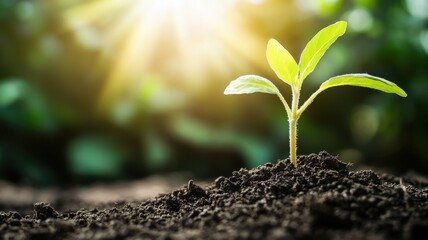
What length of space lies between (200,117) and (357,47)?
1.51 m

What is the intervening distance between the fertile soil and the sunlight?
3.29 m

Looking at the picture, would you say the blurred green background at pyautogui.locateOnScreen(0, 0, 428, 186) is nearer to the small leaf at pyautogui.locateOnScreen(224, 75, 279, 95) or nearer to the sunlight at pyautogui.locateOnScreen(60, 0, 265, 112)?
the sunlight at pyautogui.locateOnScreen(60, 0, 265, 112)

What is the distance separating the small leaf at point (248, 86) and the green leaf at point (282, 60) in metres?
0.07

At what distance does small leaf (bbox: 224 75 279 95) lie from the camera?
152cm

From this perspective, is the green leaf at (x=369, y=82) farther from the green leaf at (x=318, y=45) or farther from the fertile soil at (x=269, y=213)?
the fertile soil at (x=269, y=213)

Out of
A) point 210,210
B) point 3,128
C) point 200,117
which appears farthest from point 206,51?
point 210,210

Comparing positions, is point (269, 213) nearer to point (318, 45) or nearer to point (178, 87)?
point (318, 45)

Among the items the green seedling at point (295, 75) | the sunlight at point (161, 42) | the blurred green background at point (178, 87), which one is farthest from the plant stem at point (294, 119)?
the sunlight at point (161, 42)

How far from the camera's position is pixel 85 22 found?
4.96 m

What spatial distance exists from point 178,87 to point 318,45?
343cm

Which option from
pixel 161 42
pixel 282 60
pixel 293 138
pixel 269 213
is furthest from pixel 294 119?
pixel 161 42

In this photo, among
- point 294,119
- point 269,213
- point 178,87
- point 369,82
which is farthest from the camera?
point 178,87

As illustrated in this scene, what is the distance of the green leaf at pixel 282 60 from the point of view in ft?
5.21

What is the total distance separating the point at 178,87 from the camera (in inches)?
196
